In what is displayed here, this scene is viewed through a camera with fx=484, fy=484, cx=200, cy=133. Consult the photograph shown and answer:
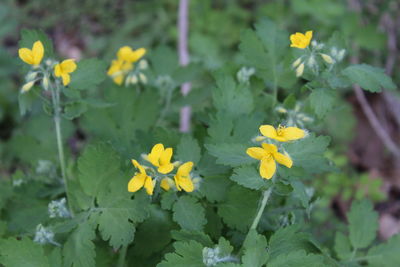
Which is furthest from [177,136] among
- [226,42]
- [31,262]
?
[226,42]

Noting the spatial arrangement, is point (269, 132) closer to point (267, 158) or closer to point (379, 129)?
point (267, 158)

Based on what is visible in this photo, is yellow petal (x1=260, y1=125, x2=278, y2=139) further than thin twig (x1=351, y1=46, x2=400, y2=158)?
No

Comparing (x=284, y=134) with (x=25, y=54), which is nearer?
(x=284, y=134)

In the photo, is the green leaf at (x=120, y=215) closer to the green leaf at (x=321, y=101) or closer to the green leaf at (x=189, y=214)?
the green leaf at (x=189, y=214)

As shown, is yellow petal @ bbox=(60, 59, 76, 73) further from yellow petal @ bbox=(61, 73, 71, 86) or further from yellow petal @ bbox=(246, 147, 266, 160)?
yellow petal @ bbox=(246, 147, 266, 160)

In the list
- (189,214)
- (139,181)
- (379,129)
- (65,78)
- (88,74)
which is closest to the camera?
(139,181)

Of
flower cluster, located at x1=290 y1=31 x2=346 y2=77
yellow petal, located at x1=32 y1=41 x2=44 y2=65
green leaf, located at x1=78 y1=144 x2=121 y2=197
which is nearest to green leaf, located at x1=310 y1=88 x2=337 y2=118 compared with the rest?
flower cluster, located at x1=290 y1=31 x2=346 y2=77

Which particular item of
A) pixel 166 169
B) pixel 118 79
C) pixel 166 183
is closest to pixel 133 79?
Answer: pixel 118 79

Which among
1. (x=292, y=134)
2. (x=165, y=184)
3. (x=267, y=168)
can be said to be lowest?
(x=165, y=184)
